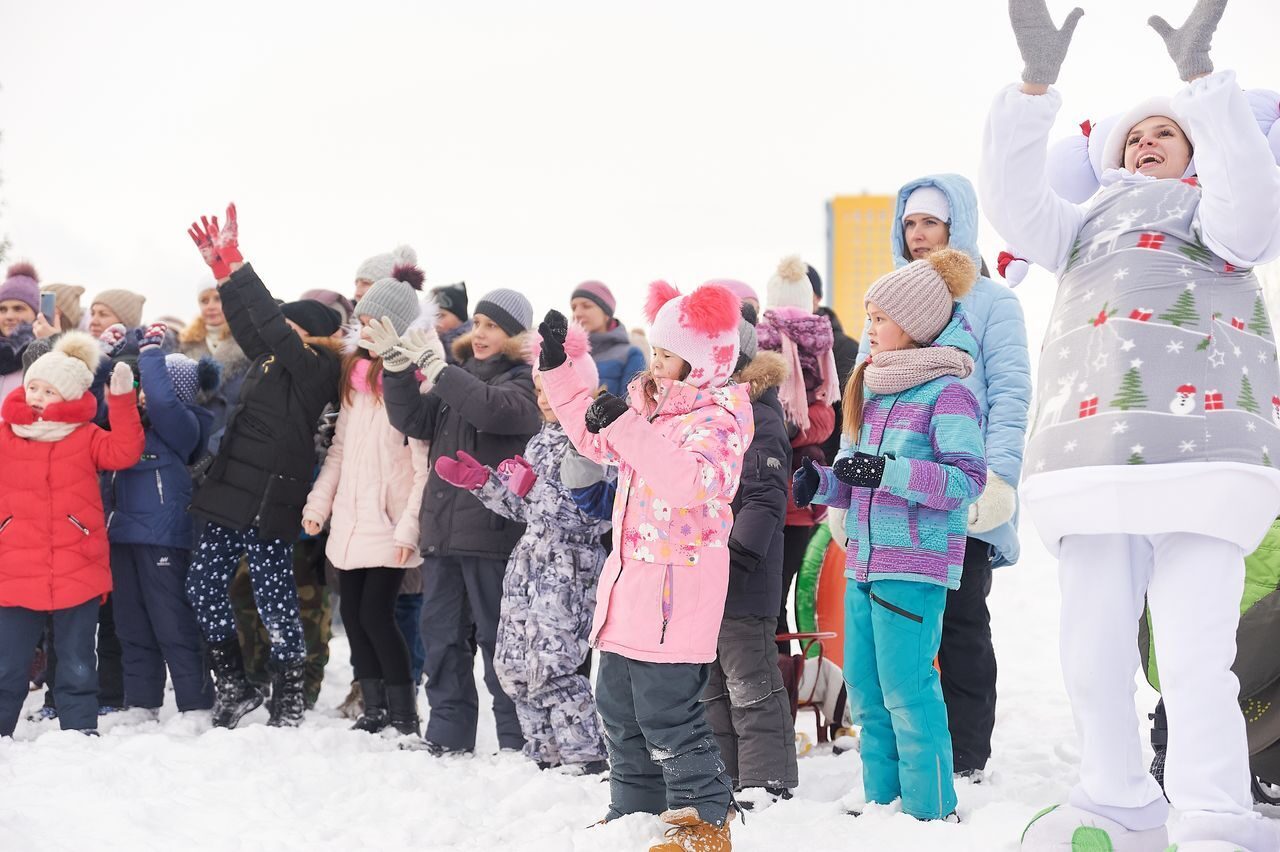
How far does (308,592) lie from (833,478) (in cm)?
390

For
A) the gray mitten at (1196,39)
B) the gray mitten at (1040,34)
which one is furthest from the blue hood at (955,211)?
the gray mitten at (1196,39)

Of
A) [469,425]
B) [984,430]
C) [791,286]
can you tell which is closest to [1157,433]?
[984,430]

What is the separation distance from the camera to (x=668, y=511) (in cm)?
389

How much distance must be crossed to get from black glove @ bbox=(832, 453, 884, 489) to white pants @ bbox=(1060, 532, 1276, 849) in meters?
0.73

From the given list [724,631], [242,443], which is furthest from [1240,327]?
[242,443]

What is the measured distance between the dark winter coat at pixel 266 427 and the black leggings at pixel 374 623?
1.56ft

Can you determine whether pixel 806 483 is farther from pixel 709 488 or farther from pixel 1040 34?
pixel 1040 34

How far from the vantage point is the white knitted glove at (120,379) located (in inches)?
238

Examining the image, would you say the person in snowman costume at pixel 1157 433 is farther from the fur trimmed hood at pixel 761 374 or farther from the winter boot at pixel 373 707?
the winter boot at pixel 373 707

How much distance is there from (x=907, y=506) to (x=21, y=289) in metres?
6.31

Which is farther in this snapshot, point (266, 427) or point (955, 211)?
→ point (266, 427)

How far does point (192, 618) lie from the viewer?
6434mm

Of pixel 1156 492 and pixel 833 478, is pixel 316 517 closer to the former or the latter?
pixel 833 478

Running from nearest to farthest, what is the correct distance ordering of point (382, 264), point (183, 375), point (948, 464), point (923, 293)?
point (948, 464) → point (923, 293) → point (183, 375) → point (382, 264)
